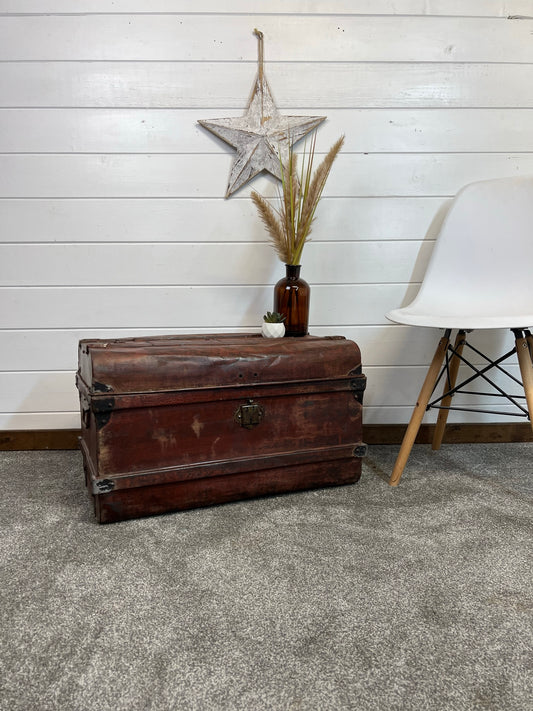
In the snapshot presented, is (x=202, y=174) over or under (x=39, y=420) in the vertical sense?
over

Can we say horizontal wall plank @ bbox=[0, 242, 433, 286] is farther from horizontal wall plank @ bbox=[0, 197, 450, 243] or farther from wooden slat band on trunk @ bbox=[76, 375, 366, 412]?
wooden slat band on trunk @ bbox=[76, 375, 366, 412]

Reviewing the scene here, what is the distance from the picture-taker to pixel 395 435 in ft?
6.63

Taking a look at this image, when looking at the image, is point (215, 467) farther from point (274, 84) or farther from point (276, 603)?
point (274, 84)

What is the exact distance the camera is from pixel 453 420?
2043 mm

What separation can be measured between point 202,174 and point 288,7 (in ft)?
2.03

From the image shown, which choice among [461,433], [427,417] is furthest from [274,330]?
[461,433]

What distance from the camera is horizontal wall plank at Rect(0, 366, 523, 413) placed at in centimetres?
189

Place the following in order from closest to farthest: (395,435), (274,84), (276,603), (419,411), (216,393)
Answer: (276,603)
(216,393)
(419,411)
(274,84)
(395,435)

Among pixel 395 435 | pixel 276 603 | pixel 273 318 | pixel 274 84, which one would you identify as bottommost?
pixel 395 435

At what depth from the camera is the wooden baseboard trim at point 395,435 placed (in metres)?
1.92

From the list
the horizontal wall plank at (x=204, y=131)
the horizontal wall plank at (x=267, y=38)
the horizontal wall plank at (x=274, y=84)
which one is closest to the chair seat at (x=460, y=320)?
the horizontal wall plank at (x=204, y=131)

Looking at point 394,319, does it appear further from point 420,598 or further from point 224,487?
point 420,598

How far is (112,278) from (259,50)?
3.02 ft

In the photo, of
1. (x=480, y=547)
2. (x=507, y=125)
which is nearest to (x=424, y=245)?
(x=507, y=125)
